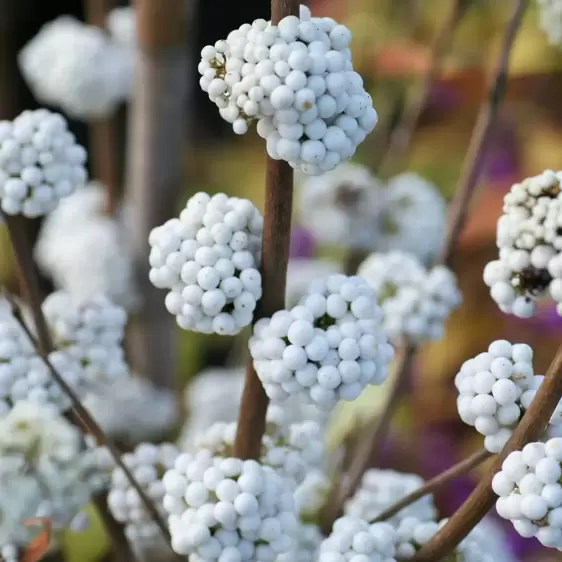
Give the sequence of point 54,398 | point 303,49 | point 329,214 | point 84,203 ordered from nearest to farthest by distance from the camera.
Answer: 1. point 303,49
2. point 54,398
3. point 329,214
4. point 84,203

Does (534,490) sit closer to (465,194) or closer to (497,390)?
(497,390)

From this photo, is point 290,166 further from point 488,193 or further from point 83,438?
point 488,193

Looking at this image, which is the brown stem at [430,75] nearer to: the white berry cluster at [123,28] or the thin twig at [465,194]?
the thin twig at [465,194]

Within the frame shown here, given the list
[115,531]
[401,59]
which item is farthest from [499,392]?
[401,59]

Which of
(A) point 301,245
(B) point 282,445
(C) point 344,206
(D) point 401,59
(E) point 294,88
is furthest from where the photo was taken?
(A) point 301,245

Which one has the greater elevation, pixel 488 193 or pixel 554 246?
pixel 554 246

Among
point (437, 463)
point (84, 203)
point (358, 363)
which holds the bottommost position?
point (437, 463)

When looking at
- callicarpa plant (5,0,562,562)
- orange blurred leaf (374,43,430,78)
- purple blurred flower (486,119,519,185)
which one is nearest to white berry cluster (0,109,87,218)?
callicarpa plant (5,0,562,562)

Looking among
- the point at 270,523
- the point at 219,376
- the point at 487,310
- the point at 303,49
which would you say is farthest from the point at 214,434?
the point at 487,310
